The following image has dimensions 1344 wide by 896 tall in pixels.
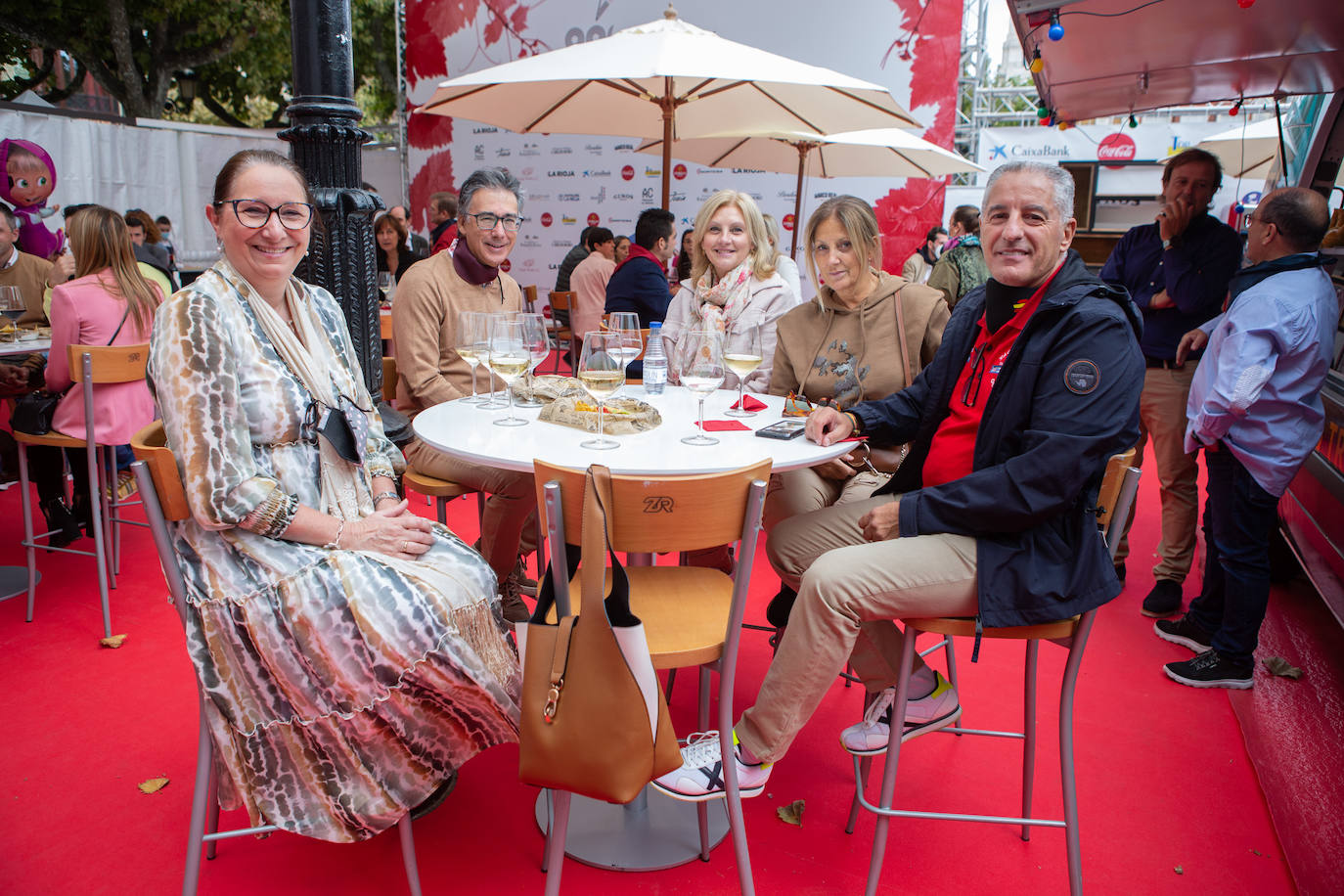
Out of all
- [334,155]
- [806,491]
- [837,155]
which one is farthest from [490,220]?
[837,155]

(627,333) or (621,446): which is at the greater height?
A: (627,333)

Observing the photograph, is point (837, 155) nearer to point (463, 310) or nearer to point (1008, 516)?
point (463, 310)

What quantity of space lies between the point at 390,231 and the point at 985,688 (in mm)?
6506

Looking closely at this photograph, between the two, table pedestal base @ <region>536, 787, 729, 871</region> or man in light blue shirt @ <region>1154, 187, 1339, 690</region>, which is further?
man in light blue shirt @ <region>1154, 187, 1339, 690</region>

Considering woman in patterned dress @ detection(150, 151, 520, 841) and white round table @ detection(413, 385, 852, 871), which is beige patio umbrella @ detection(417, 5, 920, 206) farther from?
woman in patterned dress @ detection(150, 151, 520, 841)

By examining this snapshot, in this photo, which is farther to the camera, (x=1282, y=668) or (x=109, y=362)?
(x=109, y=362)

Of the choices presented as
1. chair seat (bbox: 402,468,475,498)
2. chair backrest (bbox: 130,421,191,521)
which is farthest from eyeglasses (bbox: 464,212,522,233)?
chair backrest (bbox: 130,421,191,521)

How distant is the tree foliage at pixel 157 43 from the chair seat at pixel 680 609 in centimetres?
1196

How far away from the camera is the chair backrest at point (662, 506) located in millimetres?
1554

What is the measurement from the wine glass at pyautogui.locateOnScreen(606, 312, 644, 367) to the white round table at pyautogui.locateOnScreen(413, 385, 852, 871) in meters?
0.24

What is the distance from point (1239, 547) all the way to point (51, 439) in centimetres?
489

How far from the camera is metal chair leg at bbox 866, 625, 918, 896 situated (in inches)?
75.7

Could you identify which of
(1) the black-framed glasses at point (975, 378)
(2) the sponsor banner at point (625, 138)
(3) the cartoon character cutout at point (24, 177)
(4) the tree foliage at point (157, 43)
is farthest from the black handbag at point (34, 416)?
(4) the tree foliage at point (157, 43)

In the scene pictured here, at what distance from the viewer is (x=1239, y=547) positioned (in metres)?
3.10
